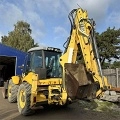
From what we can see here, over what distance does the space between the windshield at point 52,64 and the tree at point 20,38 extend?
3795 centimetres

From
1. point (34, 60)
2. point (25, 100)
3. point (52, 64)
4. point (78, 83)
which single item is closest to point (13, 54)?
point (34, 60)

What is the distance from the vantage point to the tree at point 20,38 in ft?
159

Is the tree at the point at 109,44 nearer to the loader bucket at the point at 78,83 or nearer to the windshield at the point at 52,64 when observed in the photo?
the windshield at the point at 52,64

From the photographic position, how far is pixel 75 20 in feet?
32.2

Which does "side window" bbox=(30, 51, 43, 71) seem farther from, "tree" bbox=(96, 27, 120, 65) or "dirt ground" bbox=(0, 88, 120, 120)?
"tree" bbox=(96, 27, 120, 65)

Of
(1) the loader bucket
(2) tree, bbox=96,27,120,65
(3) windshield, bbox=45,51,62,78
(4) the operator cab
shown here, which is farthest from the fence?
(2) tree, bbox=96,27,120,65

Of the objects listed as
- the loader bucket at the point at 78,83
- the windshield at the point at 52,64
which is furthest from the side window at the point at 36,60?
the loader bucket at the point at 78,83

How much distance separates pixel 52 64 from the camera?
10.2 metres

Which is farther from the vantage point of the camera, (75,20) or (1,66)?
(1,66)

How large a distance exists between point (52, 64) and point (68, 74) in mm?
1866

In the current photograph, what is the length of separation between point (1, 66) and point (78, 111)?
63.6ft

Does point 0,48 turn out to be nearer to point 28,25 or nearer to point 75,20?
point 75,20

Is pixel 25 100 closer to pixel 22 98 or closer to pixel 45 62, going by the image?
pixel 22 98

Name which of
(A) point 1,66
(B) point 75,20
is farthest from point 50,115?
(A) point 1,66
